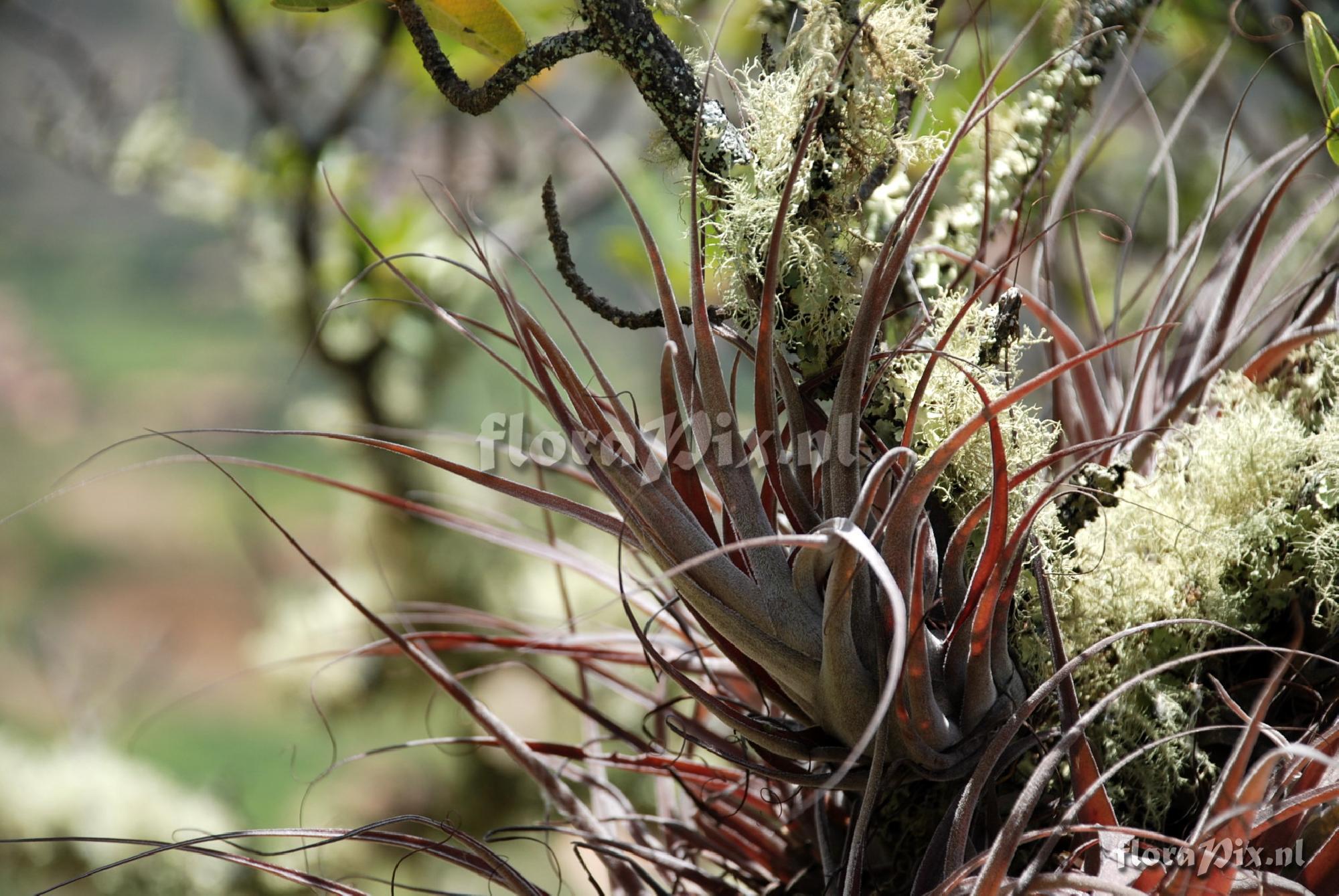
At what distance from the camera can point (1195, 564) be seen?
28 cm

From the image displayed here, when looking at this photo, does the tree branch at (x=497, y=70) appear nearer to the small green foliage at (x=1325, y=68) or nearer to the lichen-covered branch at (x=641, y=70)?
the lichen-covered branch at (x=641, y=70)

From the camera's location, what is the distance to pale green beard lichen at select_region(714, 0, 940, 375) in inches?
9.0

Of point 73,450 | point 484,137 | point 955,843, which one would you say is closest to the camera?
point 955,843

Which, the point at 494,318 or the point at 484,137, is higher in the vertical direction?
the point at 484,137

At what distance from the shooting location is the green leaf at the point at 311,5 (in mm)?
264

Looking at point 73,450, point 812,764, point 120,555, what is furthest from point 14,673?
point 812,764

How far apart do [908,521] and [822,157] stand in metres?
0.09

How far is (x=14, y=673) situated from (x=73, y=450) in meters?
0.64

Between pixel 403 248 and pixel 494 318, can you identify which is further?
pixel 494 318

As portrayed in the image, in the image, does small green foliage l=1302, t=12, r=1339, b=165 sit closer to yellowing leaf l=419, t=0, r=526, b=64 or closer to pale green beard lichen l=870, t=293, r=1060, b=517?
pale green beard lichen l=870, t=293, r=1060, b=517

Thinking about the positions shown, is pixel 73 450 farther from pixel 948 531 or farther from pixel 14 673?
pixel 948 531

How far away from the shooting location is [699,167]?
25 cm
